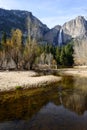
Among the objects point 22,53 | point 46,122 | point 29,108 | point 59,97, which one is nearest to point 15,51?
point 22,53

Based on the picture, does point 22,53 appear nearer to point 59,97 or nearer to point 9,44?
point 9,44

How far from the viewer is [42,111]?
20.0m

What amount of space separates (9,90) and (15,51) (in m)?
40.9

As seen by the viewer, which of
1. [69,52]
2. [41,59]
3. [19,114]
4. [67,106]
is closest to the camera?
[19,114]

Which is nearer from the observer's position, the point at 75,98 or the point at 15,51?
the point at 75,98

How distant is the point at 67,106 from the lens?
2233 centimetres

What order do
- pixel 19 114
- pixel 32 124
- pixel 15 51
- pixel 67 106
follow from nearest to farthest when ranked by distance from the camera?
1. pixel 32 124
2. pixel 19 114
3. pixel 67 106
4. pixel 15 51

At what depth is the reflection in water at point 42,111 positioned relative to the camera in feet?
52.3

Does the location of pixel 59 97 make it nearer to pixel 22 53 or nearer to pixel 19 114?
pixel 19 114

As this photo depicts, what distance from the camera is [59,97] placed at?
26.3 m

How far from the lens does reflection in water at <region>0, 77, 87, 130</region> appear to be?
52.3 feet

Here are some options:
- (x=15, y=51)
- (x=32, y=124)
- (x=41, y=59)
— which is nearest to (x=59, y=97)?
(x=32, y=124)

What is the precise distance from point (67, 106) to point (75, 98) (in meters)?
3.78

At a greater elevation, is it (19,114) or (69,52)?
(69,52)
